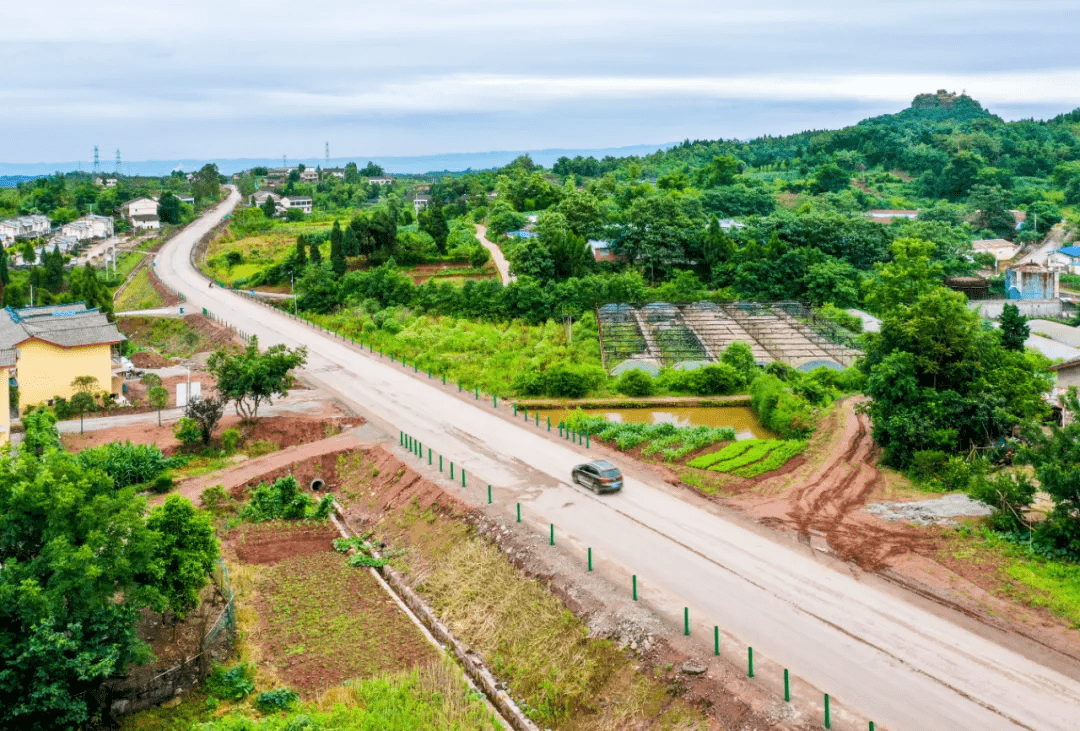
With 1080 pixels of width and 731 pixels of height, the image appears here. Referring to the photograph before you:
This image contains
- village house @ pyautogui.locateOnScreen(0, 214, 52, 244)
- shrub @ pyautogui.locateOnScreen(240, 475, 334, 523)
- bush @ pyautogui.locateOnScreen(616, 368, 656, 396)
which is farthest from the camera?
village house @ pyautogui.locateOnScreen(0, 214, 52, 244)

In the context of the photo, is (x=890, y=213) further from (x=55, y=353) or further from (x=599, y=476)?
(x=55, y=353)

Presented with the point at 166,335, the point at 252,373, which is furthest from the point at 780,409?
the point at 166,335

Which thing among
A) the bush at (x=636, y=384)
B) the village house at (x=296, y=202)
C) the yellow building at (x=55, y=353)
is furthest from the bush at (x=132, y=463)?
the village house at (x=296, y=202)

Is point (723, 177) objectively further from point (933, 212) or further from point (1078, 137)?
point (1078, 137)

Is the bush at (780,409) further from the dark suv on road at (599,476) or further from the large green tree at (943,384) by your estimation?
the dark suv on road at (599,476)

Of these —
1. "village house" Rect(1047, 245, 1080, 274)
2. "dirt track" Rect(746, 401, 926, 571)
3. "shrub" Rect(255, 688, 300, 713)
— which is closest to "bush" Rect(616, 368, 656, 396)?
"dirt track" Rect(746, 401, 926, 571)

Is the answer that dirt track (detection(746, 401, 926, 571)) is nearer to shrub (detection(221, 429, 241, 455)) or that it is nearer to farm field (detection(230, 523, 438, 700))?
farm field (detection(230, 523, 438, 700))
